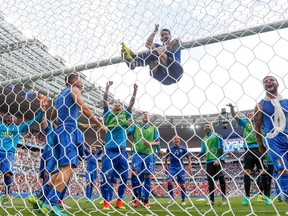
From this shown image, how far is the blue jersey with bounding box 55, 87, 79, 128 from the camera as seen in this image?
9.71 ft

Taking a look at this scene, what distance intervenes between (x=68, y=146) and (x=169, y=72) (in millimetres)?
1118

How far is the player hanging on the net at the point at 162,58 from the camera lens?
2.46 m

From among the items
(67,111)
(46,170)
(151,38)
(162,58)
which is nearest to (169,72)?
(162,58)

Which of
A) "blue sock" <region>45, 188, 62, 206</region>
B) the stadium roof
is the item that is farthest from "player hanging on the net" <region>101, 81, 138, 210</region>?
"blue sock" <region>45, 188, 62, 206</region>

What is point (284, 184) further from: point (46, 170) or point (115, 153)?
point (115, 153)

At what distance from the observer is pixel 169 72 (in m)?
2.56

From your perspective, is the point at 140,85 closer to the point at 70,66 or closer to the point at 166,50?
the point at 166,50

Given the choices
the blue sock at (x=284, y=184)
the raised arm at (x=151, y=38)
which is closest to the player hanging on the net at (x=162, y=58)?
the raised arm at (x=151, y=38)

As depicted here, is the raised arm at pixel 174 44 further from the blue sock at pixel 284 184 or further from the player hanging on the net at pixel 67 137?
the blue sock at pixel 284 184

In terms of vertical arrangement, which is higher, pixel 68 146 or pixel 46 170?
pixel 68 146

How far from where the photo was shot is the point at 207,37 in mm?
2297

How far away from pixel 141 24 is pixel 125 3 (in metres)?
0.28

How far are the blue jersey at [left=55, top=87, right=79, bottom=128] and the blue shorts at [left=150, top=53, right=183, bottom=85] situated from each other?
2.83ft

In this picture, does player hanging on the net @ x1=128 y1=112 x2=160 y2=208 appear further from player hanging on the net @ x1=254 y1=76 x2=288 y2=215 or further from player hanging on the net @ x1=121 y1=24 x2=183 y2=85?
player hanging on the net @ x1=121 y1=24 x2=183 y2=85
